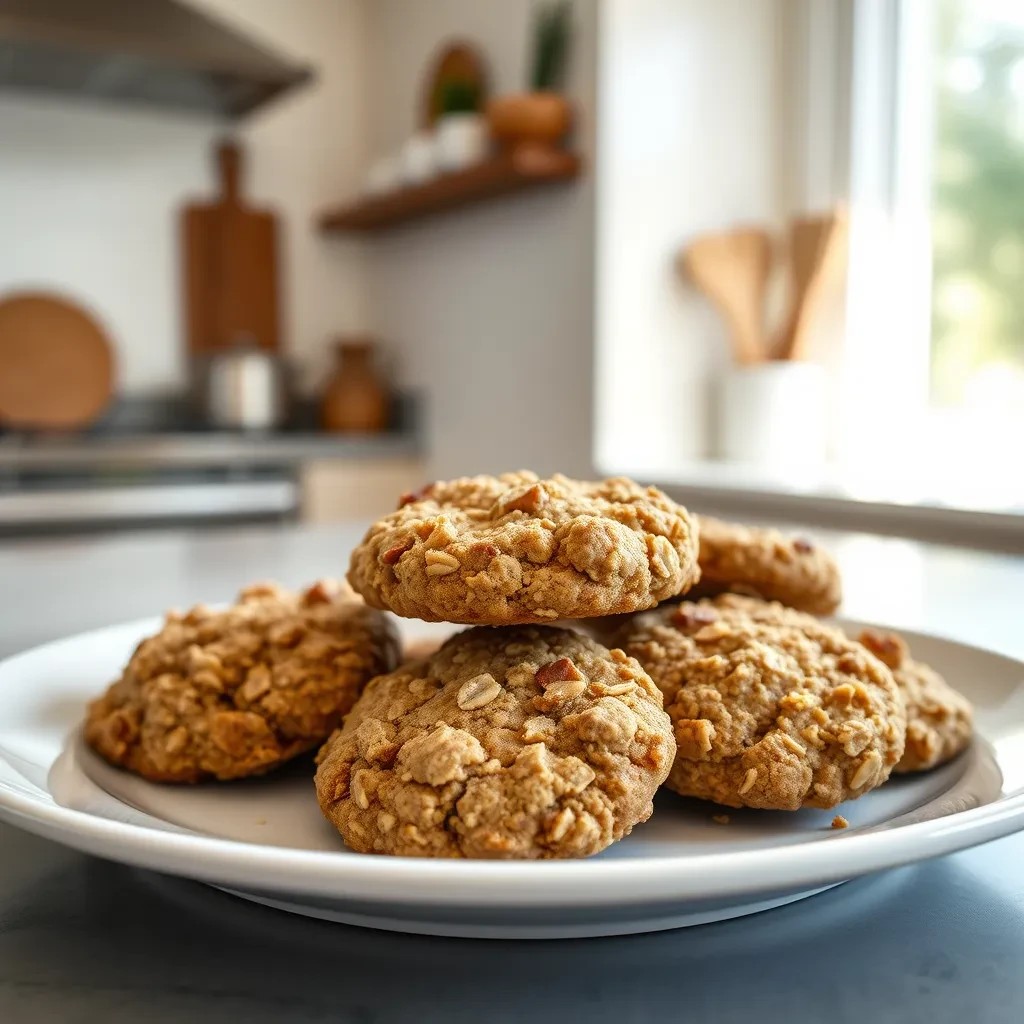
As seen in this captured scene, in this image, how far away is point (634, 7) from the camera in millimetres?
2689

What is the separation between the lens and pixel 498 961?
0.46 m

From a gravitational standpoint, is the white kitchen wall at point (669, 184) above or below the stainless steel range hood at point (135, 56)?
below

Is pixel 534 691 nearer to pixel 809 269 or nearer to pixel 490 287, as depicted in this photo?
pixel 809 269

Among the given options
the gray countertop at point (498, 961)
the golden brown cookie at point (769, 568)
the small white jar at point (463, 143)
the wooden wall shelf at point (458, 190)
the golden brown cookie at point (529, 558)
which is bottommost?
the gray countertop at point (498, 961)

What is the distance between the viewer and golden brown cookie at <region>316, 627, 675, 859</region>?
0.50 metres

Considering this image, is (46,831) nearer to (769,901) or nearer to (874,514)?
(769,901)

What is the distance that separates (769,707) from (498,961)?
244 mm

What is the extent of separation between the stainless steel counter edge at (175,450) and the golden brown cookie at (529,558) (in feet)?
8.13

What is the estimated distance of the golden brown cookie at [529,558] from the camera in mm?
567

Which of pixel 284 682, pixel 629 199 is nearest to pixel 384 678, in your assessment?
pixel 284 682

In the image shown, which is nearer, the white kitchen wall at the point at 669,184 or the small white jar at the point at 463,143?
the white kitchen wall at the point at 669,184

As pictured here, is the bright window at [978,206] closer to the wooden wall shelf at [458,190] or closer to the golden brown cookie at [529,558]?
the wooden wall shelf at [458,190]

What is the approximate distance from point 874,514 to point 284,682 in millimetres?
1590

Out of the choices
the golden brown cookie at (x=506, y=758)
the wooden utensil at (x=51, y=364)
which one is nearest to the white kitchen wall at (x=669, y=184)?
the wooden utensil at (x=51, y=364)
